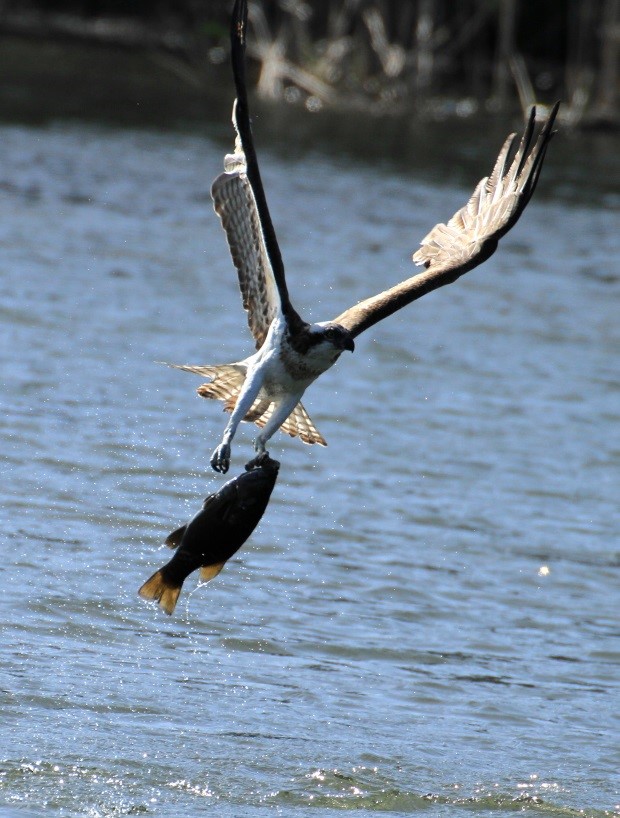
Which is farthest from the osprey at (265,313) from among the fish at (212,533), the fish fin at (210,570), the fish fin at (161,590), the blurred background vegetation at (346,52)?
the blurred background vegetation at (346,52)

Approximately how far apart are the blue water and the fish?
74cm

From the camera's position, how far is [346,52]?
1422 inches

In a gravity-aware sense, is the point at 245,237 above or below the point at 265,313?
above

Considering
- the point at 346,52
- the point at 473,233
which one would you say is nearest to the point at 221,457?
the point at 473,233

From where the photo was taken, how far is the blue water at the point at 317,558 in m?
6.54

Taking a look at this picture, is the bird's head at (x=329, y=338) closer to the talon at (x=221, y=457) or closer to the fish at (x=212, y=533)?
the talon at (x=221, y=457)

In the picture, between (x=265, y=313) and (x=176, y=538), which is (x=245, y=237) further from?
(x=176, y=538)

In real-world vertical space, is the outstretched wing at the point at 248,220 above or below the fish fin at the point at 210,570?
above

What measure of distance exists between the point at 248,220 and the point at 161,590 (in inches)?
75.1

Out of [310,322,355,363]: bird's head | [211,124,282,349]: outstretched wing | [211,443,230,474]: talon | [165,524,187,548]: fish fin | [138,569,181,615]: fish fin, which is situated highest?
[211,124,282,349]: outstretched wing

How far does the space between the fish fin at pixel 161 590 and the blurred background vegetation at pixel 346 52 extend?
25.5 meters

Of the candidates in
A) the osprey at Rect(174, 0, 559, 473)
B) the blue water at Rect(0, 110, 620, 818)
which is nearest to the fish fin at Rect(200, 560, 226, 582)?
the osprey at Rect(174, 0, 559, 473)

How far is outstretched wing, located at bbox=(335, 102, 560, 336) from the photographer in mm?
7629

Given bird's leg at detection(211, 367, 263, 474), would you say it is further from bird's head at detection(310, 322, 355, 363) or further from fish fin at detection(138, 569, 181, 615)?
fish fin at detection(138, 569, 181, 615)
